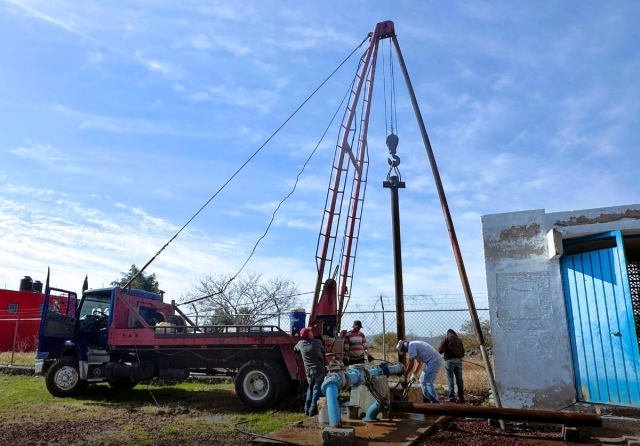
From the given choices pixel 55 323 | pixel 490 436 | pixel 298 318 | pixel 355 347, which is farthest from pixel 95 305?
pixel 490 436

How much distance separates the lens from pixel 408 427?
6.89 metres

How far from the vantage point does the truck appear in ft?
33.4

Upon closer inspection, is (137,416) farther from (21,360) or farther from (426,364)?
(21,360)

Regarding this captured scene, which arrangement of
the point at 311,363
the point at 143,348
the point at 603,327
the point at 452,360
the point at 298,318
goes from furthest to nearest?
1. the point at 143,348
2. the point at 298,318
3. the point at 452,360
4. the point at 311,363
5. the point at 603,327

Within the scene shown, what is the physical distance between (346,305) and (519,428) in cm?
582

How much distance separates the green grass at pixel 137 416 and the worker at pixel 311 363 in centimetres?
38

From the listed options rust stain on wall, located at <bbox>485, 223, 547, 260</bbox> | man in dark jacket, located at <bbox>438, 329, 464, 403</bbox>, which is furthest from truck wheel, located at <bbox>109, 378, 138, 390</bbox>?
rust stain on wall, located at <bbox>485, 223, 547, 260</bbox>

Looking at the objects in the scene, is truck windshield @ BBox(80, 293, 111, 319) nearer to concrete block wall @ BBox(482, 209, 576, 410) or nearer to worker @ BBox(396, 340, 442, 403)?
worker @ BBox(396, 340, 442, 403)

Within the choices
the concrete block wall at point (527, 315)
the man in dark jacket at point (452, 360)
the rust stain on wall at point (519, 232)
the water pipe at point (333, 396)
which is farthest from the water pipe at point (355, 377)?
the man in dark jacket at point (452, 360)

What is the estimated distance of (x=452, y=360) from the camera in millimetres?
10758

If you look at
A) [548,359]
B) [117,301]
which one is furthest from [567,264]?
[117,301]

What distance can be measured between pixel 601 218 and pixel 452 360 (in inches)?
176

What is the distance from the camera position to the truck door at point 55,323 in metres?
12.0

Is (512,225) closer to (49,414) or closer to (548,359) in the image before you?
(548,359)
